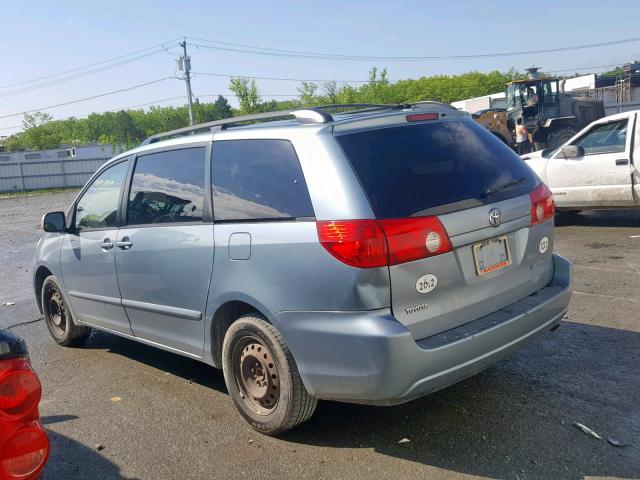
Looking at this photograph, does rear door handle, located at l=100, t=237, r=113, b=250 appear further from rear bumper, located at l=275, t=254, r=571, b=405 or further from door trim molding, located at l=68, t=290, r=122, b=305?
rear bumper, located at l=275, t=254, r=571, b=405

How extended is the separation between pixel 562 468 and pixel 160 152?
3366 mm

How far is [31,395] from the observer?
210cm

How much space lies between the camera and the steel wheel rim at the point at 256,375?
3650 mm

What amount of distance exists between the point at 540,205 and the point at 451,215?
2.96 feet

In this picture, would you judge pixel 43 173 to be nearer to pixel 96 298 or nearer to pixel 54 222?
pixel 54 222

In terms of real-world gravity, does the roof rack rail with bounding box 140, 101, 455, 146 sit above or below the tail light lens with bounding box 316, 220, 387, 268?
above

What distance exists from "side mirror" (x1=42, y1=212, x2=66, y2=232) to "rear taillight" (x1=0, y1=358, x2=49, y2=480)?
3.61m

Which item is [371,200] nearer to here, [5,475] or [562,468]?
[562,468]

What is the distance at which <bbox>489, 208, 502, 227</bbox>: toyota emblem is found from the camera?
350cm

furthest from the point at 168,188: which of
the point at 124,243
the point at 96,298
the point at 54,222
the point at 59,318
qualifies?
the point at 59,318

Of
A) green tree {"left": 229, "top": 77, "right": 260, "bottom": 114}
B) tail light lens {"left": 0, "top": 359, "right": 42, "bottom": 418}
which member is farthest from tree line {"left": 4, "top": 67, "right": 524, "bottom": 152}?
tail light lens {"left": 0, "top": 359, "right": 42, "bottom": 418}

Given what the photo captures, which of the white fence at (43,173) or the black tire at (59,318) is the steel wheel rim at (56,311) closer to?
the black tire at (59,318)

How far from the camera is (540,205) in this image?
12.9 ft

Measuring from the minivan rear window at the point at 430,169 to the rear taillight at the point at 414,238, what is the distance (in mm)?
56
